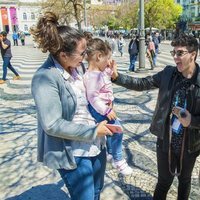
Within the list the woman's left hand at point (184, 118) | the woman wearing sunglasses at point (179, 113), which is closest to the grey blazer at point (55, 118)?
the woman's left hand at point (184, 118)

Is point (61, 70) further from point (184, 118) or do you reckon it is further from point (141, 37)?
point (141, 37)

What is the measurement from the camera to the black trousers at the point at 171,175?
8.89 feet

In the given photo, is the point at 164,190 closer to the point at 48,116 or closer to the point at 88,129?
the point at 88,129

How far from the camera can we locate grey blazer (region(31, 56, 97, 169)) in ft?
6.21

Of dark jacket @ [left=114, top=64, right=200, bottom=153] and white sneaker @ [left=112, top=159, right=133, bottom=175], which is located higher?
dark jacket @ [left=114, top=64, right=200, bottom=153]

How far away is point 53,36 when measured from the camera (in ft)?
6.22

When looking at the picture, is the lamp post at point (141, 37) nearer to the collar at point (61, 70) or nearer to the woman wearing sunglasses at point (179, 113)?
the woman wearing sunglasses at point (179, 113)

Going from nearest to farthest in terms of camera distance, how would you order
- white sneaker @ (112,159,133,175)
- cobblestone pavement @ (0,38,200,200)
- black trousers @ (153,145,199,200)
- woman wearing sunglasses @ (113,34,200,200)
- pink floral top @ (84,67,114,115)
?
woman wearing sunglasses @ (113,34,200,200), pink floral top @ (84,67,114,115), black trousers @ (153,145,199,200), cobblestone pavement @ (0,38,200,200), white sneaker @ (112,159,133,175)

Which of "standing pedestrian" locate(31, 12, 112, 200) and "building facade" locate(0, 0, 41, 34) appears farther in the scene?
"building facade" locate(0, 0, 41, 34)

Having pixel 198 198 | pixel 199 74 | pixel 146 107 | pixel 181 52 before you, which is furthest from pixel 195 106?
pixel 146 107

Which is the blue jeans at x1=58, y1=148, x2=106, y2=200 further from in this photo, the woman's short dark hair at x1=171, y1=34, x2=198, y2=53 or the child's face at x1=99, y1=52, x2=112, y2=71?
the woman's short dark hair at x1=171, y1=34, x2=198, y2=53

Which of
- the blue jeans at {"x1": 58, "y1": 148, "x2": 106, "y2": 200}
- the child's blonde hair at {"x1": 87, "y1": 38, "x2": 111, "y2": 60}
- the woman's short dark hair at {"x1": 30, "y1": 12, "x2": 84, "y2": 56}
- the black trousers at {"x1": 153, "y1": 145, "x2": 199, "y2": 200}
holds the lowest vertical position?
the black trousers at {"x1": 153, "y1": 145, "x2": 199, "y2": 200}

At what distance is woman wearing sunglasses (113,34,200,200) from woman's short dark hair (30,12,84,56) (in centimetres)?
92

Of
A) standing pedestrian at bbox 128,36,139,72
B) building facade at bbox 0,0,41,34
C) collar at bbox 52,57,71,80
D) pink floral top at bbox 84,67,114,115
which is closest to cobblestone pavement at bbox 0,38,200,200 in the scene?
pink floral top at bbox 84,67,114,115
